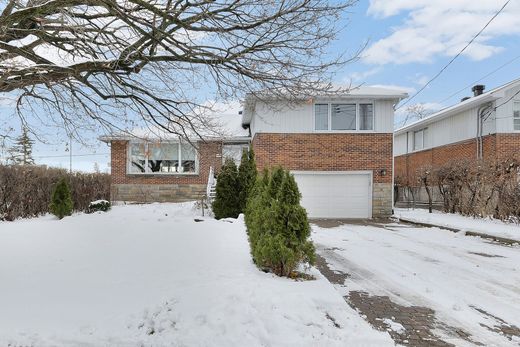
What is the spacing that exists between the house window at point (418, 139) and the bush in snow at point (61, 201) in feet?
60.0

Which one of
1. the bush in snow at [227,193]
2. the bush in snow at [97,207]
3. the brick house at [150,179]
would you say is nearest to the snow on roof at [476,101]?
the brick house at [150,179]

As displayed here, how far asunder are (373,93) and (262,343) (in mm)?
13122

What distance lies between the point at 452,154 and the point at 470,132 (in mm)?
1612

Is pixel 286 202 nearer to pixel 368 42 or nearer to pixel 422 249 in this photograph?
pixel 368 42

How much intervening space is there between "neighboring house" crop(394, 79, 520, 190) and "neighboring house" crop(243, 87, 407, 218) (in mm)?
3246

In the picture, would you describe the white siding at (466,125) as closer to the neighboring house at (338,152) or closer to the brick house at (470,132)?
the brick house at (470,132)

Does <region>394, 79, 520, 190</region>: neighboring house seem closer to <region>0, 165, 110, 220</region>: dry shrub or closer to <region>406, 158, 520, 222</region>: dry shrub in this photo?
<region>406, 158, 520, 222</region>: dry shrub


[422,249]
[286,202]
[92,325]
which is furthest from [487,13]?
[92,325]

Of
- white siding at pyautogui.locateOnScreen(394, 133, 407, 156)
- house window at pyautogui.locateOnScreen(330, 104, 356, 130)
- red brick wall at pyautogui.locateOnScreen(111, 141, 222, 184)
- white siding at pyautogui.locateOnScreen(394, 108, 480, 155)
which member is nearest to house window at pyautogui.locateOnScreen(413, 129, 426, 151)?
white siding at pyautogui.locateOnScreen(394, 108, 480, 155)

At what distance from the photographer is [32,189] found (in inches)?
504

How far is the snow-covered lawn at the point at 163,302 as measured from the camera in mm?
3338

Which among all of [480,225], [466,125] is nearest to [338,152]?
[480,225]

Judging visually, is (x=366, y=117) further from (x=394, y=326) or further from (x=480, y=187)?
(x=394, y=326)

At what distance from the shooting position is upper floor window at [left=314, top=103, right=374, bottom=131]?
15062 millimetres
